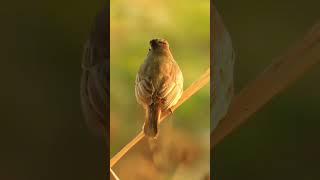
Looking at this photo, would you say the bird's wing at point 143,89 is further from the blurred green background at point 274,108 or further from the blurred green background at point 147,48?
the blurred green background at point 274,108

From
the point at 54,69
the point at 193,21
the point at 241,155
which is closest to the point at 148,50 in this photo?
the point at 193,21

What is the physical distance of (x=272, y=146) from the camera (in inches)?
→ 71.2

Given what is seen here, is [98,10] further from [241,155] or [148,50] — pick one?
[241,155]

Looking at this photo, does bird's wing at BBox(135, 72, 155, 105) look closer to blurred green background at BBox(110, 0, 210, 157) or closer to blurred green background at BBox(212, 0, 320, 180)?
blurred green background at BBox(110, 0, 210, 157)

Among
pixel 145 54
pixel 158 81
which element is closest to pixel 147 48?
pixel 145 54

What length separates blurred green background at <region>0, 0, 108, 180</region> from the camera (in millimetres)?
1895

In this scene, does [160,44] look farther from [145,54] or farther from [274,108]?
[274,108]

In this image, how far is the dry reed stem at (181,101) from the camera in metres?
1.85

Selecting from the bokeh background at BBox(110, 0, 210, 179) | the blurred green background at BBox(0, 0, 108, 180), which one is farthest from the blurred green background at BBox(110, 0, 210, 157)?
the blurred green background at BBox(0, 0, 108, 180)

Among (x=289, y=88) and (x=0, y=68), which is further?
(x=0, y=68)

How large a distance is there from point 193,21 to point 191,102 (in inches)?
11.6

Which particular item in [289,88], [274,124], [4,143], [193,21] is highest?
[193,21]

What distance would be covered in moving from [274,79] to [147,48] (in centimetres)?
47

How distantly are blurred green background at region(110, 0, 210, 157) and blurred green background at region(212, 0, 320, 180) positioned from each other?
0.39 ft
